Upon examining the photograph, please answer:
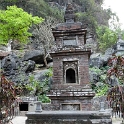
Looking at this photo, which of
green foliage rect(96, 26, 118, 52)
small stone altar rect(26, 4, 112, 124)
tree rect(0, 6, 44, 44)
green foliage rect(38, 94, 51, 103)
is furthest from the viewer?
green foliage rect(96, 26, 118, 52)

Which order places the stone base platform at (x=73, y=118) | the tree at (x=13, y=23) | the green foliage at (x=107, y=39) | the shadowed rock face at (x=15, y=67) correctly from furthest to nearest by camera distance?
1. the green foliage at (x=107, y=39)
2. the tree at (x=13, y=23)
3. the shadowed rock face at (x=15, y=67)
4. the stone base platform at (x=73, y=118)

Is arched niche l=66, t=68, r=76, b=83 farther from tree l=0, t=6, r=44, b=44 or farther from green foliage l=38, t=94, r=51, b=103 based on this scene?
tree l=0, t=6, r=44, b=44

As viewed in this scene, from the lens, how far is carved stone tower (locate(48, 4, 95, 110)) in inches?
484

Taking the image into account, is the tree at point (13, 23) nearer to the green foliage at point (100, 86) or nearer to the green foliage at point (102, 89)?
the green foliage at point (100, 86)

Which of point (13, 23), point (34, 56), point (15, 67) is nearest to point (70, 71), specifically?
point (15, 67)

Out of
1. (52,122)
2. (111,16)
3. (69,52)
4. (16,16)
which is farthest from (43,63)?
(111,16)

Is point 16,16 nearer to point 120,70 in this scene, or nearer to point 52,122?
point 52,122

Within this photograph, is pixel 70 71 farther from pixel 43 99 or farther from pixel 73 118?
pixel 43 99

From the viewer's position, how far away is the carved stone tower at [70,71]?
1228 centimetres

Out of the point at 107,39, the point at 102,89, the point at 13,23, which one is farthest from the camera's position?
the point at 107,39

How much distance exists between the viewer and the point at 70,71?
13344 mm

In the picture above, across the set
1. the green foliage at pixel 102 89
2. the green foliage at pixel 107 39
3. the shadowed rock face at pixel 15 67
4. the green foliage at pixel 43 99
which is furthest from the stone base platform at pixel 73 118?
the green foliage at pixel 107 39

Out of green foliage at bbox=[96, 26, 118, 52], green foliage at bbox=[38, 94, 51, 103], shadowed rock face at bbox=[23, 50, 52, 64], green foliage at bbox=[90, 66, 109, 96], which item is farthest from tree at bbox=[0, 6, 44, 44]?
green foliage at bbox=[96, 26, 118, 52]

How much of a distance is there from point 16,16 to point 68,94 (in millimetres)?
17778
